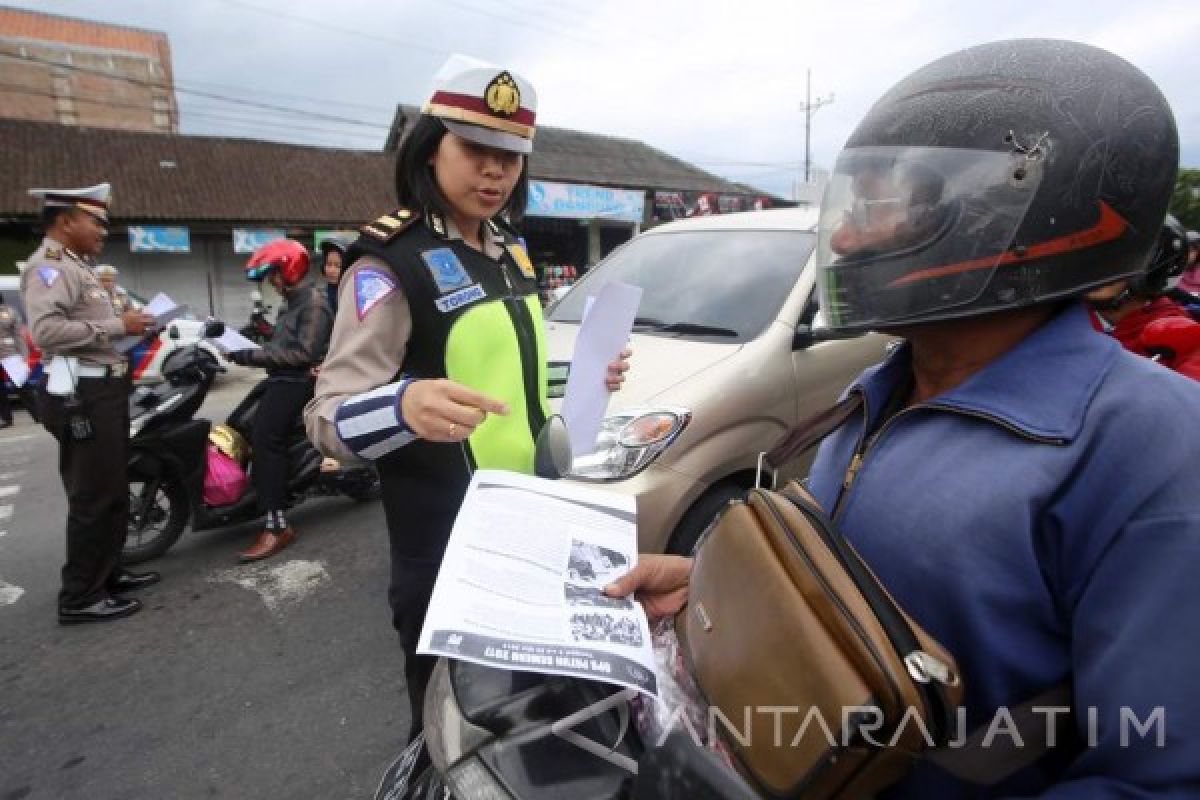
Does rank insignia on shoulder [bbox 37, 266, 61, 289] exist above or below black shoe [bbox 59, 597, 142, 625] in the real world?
above

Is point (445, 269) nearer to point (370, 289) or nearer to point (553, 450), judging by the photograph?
point (370, 289)

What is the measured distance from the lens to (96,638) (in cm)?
308

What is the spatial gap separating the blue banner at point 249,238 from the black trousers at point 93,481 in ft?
53.0

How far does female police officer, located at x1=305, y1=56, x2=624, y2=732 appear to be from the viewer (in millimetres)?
1390

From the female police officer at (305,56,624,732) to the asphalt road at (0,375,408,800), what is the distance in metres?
1.06

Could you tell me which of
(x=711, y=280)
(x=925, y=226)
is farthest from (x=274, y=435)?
(x=925, y=226)

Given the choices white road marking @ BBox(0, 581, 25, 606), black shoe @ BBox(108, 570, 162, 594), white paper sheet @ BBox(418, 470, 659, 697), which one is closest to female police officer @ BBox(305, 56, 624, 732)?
white paper sheet @ BBox(418, 470, 659, 697)

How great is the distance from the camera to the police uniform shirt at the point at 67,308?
2.94 meters

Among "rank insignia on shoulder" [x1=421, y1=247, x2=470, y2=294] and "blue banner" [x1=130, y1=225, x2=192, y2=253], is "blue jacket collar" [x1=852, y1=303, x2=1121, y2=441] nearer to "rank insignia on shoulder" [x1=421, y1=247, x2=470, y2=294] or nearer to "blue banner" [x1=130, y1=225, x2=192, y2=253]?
"rank insignia on shoulder" [x1=421, y1=247, x2=470, y2=294]

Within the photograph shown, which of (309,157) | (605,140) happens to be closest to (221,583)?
(309,157)

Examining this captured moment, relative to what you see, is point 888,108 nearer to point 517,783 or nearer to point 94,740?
point 517,783

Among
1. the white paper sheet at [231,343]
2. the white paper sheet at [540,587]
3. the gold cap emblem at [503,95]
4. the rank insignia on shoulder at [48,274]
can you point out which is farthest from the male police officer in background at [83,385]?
the white paper sheet at [540,587]

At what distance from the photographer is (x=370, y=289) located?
1.38 meters

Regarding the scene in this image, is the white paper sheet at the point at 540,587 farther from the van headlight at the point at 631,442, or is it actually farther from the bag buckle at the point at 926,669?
the van headlight at the point at 631,442
